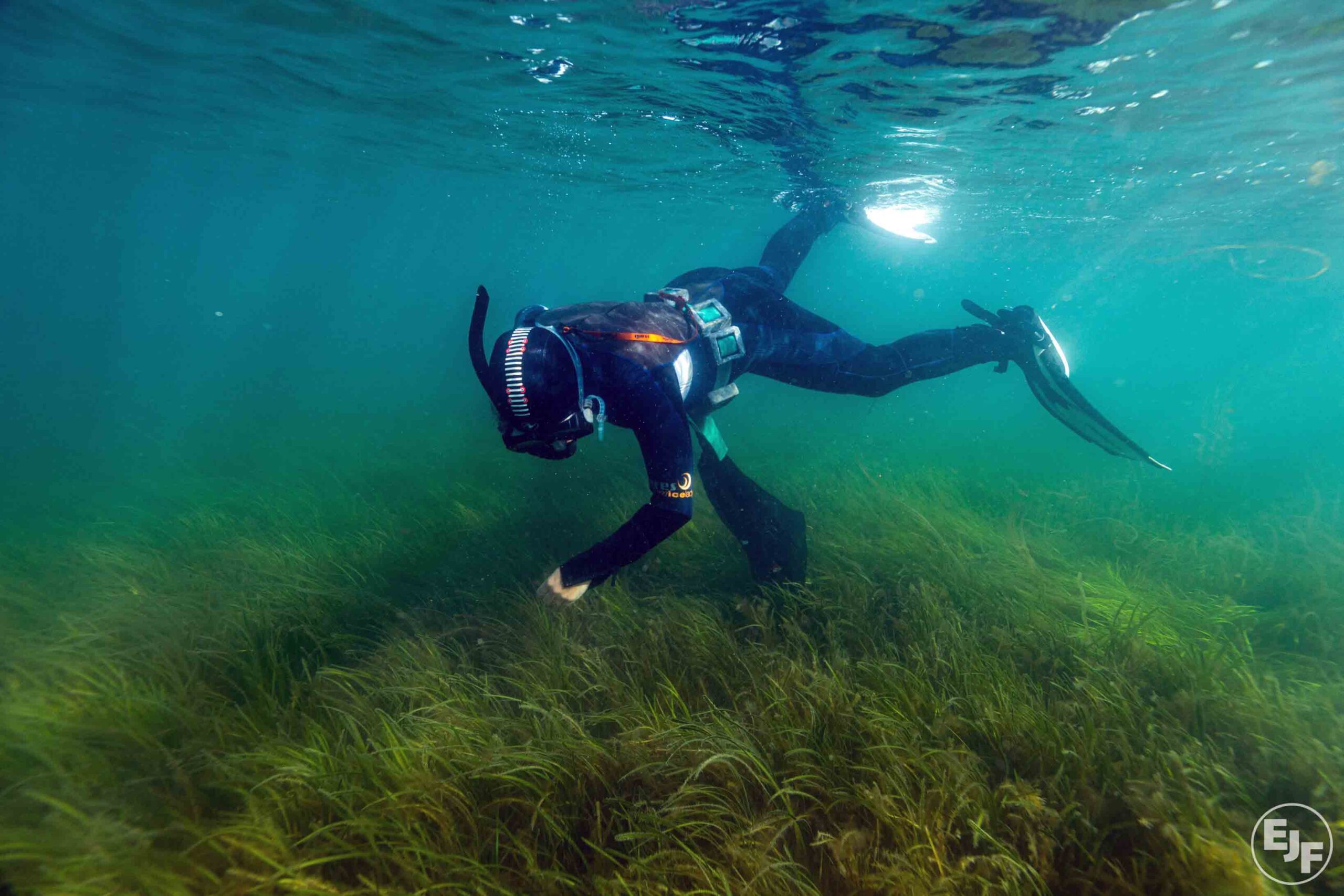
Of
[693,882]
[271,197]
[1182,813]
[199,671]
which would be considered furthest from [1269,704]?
[271,197]

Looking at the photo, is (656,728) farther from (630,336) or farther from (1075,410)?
(1075,410)

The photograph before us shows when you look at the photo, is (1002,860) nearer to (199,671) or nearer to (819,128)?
(199,671)

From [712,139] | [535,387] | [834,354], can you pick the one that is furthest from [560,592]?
[712,139]

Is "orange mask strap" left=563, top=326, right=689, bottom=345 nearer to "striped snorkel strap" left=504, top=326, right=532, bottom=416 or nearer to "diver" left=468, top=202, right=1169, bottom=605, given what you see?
"diver" left=468, top=202, right=1169, bottom=605

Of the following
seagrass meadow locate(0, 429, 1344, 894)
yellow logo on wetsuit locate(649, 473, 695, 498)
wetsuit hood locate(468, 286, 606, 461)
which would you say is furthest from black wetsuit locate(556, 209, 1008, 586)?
seagrass meadow locate(0, 429, 1344, 894)

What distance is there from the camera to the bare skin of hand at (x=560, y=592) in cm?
282

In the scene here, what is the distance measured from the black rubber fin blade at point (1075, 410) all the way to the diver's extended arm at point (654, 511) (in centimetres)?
484

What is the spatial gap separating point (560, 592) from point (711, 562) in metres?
2.40

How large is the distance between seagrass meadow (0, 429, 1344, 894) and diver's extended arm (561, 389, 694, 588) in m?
0.66

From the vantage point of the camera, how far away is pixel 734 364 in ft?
15.0

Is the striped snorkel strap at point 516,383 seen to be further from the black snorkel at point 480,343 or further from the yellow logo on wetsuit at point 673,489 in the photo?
the yellow logo on wetsuit at point 673,489

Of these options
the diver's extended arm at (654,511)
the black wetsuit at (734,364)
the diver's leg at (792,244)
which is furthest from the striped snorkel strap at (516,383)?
the diver's leg at (792,244)

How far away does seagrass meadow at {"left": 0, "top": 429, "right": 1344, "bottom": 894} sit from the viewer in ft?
6.35

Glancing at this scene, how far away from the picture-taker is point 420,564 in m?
5.28
